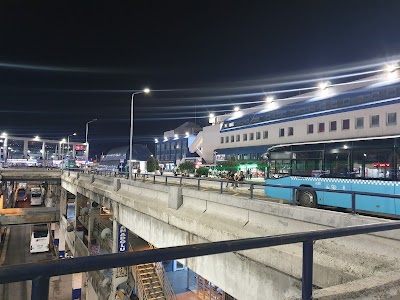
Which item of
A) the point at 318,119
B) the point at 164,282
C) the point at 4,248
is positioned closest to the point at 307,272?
the point at 164,282

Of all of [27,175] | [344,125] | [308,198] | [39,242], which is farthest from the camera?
[27,175]

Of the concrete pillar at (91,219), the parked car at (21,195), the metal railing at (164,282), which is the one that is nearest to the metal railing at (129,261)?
the metal railing at (164,282)

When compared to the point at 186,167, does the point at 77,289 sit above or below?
below

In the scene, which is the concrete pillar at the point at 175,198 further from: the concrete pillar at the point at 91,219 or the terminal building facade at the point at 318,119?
the terminal building facade at the point at 318,119

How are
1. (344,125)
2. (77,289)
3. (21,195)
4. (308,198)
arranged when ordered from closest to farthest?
(308,198) → (77,289) → (344,125) → (21,195)

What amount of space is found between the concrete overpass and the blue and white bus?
15.2 feet

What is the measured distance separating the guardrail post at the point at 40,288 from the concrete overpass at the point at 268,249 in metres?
2.32

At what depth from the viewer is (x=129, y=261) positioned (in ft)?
6.51

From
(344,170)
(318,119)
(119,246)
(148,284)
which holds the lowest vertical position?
(148,284)

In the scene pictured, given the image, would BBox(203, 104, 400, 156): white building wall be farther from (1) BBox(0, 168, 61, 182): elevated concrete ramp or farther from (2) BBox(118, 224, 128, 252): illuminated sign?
(1) BBox(0, 168, 61, 182): elevated concrete ramp

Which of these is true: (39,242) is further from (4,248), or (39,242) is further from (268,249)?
Answer: (268,249)

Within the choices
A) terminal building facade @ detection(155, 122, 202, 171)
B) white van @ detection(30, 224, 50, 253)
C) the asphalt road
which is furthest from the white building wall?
the asphalt road

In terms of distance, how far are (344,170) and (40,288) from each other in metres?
15.3

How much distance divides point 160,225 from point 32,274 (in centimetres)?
1222
